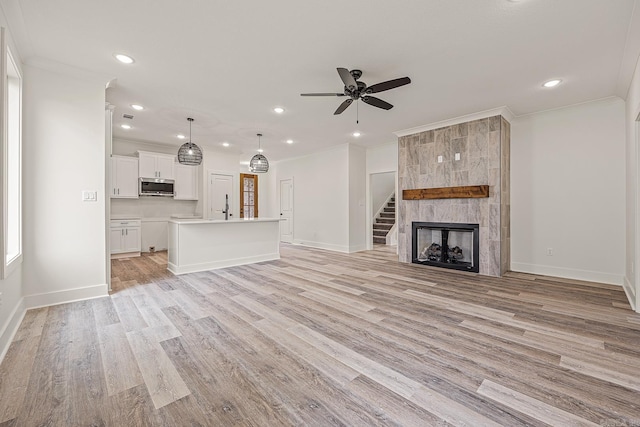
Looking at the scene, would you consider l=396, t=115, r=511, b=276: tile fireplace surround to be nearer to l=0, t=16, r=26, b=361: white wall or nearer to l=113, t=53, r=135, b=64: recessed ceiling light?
l=113, t=53, r=135, b=64: recessed ceiling light

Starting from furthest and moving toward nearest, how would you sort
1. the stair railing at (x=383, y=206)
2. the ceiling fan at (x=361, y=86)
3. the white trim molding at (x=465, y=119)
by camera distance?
the stair railing at (x=383, y=206)
the white trim molding at (x=465, y=119)
the ceiling fan at (x=361, y=86)

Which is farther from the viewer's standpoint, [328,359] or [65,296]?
[65,296]

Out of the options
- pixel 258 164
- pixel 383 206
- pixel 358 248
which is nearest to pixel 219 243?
pixel 258 164

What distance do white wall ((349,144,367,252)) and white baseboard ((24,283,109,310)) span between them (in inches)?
200

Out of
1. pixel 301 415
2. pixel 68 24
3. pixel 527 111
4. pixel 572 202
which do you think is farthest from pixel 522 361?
pixel 68 24

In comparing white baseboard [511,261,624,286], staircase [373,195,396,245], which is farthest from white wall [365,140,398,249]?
white baseboard [511,261,624,286]

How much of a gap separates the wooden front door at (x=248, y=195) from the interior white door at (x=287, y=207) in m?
1.55

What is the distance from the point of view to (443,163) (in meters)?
5.35

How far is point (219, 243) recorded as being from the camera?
531cm

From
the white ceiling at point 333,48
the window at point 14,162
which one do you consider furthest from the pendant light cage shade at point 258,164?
the window at point 14,162

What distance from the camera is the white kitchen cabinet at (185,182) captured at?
24.1 ft

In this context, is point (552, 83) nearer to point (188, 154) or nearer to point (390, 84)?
point (390, 84)

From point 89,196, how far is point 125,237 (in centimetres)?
344

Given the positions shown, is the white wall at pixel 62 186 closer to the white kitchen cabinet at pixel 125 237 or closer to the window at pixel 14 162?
the window at pixel 14 162
